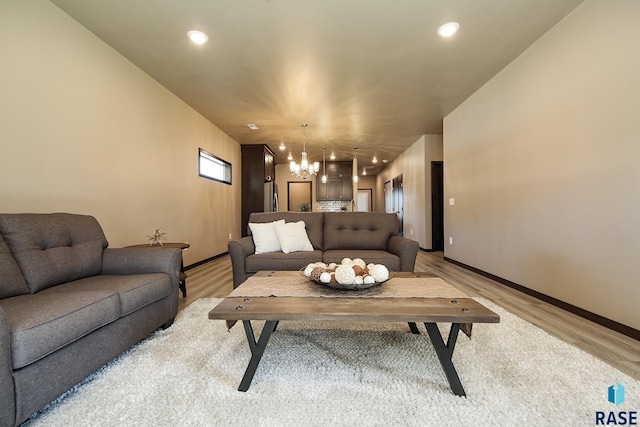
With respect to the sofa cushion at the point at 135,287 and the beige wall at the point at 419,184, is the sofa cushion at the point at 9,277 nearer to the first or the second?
the sofa cushion at the point at 135,287

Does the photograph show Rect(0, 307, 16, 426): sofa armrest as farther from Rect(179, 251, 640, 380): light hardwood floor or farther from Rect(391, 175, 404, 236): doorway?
Rect(391, 175, 404, 236): doorway

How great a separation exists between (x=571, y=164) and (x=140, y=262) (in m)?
3.69

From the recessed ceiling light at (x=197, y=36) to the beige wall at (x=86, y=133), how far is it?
0.96 m

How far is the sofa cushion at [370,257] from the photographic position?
252 centimetres

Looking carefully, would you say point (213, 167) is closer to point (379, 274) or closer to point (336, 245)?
point (336, 245)

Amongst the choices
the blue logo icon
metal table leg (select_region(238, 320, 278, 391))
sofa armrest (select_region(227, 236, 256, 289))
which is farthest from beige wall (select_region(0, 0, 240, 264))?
the blue logo icon

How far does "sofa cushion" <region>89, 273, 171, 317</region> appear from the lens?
4.95 feet

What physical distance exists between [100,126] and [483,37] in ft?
12.9

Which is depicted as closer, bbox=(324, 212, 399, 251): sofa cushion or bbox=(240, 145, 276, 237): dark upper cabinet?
bbox=(324, 212, 399, 251): sofa cushion

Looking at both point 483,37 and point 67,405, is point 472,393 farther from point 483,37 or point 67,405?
point 483,37

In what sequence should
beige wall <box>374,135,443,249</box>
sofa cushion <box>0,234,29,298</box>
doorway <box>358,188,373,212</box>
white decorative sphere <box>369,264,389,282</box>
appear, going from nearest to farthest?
sofa cushion <box>0,234,29,298</box>, white decorative sphere <box>369,264,389,282</box>, beige wall <box>374,135,443,249</box>, doorway <box>358,188,373,212</box>

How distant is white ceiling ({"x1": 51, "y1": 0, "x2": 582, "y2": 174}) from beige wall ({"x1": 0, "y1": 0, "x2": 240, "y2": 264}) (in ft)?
0.87

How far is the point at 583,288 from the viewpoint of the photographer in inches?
86.7

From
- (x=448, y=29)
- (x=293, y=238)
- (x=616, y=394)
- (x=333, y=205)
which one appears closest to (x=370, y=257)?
(x=293, y=238)
